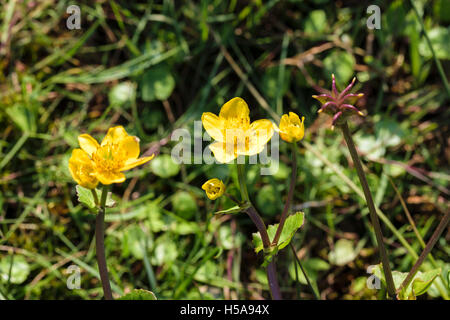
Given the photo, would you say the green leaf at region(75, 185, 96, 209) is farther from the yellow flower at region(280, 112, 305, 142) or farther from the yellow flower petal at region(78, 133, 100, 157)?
the yellow flower at region(280, 112, 305, 142)

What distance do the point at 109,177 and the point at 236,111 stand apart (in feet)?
1.76

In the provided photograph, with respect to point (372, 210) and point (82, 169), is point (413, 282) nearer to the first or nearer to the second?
point (372, 210)

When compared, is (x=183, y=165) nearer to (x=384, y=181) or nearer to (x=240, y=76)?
(x=240, y=76)

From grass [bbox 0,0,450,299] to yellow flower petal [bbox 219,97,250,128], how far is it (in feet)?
1.41

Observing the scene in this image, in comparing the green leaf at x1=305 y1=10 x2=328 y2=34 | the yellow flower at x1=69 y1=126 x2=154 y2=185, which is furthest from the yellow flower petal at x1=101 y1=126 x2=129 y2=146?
the green leaf at x1=305 y1=10 x2=328 y2=34

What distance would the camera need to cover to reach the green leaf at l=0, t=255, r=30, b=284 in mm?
2076

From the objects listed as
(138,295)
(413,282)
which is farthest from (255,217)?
(413,282)

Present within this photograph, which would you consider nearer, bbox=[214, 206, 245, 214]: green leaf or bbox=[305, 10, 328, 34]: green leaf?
bbox=[214, 206, 245, 214]: green leaf

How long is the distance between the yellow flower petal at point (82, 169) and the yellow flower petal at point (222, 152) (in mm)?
388

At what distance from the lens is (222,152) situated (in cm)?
151

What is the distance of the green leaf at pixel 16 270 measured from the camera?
6.81 feet

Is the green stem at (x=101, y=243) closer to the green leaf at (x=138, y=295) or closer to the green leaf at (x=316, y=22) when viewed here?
the green leaf at (x=138, y=295)

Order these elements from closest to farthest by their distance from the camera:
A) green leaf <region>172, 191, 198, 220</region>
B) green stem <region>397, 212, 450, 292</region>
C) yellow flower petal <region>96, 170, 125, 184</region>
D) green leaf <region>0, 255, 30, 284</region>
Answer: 1. yellow flower petal <region>96, 170, 125, 184</region>
2. green stem <region>397, 212, 450, 292</region>
3. green leaf <region>0, 255, 30, 284</region>
4. green leaf <region>172, 191, 198, 220</region>
